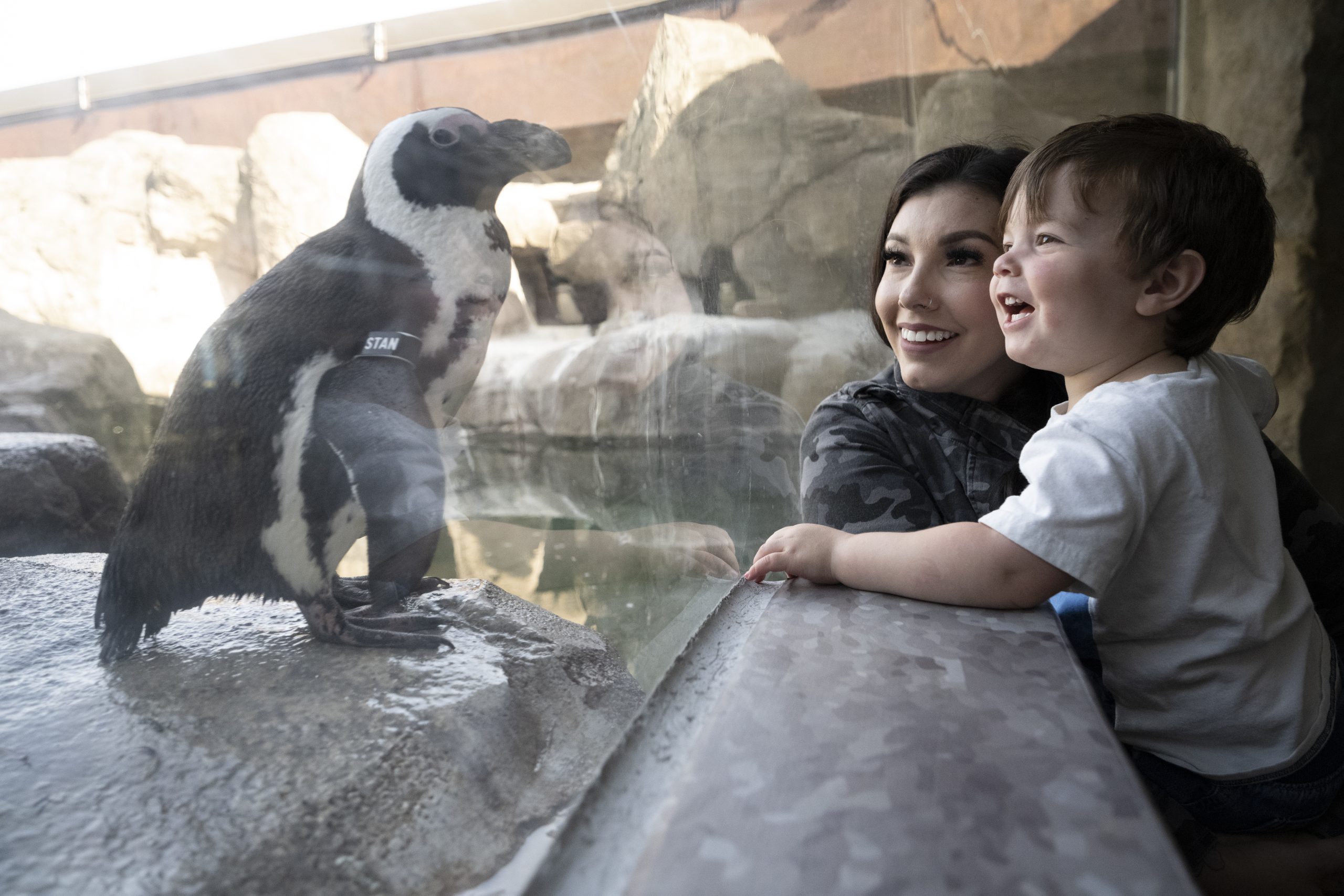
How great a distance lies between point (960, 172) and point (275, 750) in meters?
1.05

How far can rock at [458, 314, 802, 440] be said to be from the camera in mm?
1005

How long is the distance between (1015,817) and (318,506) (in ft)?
2.17

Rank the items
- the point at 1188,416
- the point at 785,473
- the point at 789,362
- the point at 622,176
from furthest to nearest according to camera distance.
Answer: the point at 789,362 < the point at 785,473 < the point at 622,176 < the point at 1188,416

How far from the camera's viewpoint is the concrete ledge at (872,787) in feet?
1.21

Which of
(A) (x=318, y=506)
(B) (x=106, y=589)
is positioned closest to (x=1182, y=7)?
(A) (x=318, y=506)

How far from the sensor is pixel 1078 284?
787 mm

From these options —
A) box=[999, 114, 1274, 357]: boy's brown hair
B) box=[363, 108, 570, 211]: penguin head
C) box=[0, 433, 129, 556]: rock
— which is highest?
box=[363, 108, 570, 211]: penguin head

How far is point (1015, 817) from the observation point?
407 mm

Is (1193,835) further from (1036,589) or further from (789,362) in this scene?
(789,362)

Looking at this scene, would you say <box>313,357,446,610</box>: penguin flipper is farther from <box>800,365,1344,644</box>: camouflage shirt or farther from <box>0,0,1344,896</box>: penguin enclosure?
<box>800,365,1344,644</box>: camouflage shirt

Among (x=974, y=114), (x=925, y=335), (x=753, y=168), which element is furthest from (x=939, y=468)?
(x=974, y=114)

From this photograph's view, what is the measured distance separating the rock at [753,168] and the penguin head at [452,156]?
280mm

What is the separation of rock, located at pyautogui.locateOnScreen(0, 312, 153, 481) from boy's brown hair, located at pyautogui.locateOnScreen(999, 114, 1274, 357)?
913 millimetres

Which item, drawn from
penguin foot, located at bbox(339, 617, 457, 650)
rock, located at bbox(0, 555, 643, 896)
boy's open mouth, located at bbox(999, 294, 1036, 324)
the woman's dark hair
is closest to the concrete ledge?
rock, located at bbox(0, 555, 643, 896)
